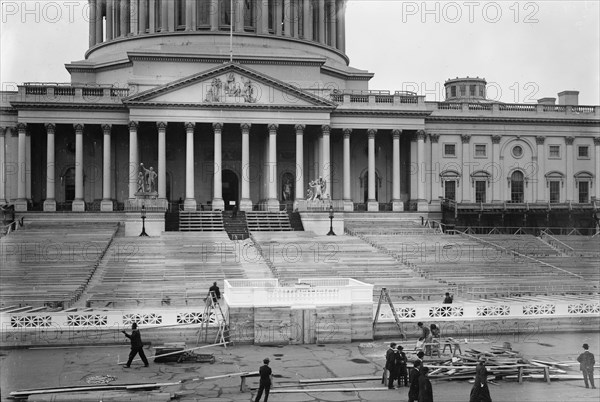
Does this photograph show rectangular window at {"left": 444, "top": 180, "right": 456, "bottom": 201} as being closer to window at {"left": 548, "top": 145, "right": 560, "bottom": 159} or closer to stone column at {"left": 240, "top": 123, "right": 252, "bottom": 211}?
window at {"left": 548, "top": 145, "right": 560, "bottom": 159}

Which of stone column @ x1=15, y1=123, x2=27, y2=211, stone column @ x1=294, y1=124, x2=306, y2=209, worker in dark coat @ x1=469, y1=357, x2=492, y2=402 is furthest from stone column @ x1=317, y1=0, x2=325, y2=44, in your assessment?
worker in dark coat @ x1=469, y1=357, x2=492, y2=402

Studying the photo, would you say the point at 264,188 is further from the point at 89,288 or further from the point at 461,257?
the point at 89,288

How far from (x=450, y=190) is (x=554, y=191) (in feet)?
33.4

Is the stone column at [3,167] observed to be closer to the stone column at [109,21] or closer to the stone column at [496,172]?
the stone column at [109,21]

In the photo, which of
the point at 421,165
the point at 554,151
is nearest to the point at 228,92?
the point at 421,165

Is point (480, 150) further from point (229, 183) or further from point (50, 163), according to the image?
point (50, 163)

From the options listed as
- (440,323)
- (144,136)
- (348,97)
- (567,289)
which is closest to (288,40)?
(348,97)

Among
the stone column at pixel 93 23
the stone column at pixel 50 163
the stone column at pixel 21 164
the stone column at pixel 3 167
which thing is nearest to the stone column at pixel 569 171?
the stone column at pixel 50 163

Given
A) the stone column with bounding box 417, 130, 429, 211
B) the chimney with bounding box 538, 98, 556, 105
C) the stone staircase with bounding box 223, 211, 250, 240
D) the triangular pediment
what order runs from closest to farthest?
1. the stone staircase with bounding box 223, 211, 250, 240
2. the triangular pediment
3. the stone column with bounding box 417, 130, 429, 211
4. the chimney with bounding box 538, 98, 556, 105

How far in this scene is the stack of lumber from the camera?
2152 centimetres

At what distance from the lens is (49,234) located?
50500 mm

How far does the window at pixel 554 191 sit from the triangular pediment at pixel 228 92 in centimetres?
2440

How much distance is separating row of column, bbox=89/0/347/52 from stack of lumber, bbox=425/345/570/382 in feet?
183

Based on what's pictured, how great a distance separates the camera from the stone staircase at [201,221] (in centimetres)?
5588
